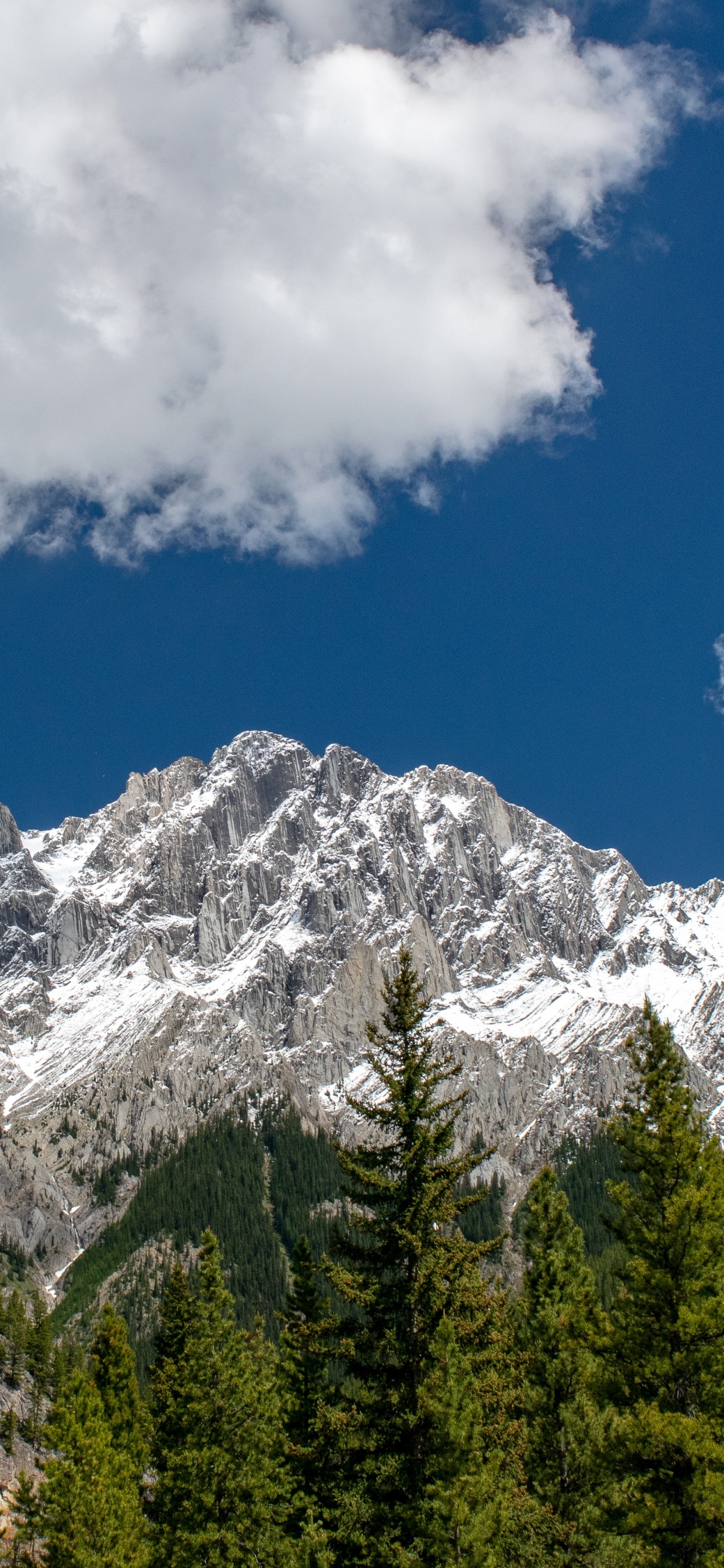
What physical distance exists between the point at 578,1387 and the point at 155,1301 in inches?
5798

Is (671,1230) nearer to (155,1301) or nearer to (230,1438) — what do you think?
(230,1438)

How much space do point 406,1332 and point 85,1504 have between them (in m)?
20.9

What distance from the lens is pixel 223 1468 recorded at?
2873 cm

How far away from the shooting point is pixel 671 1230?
21.1 metres

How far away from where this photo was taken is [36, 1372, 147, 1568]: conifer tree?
33469 mm

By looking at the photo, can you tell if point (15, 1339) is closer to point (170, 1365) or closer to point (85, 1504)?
point (170, 1365)

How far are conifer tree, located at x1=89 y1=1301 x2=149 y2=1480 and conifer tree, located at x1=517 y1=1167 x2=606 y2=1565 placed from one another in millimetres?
19460

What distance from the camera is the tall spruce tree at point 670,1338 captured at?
19594 mm

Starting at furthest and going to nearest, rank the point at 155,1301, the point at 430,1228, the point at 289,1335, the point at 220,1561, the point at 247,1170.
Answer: the point at 247,1170 < the point at 155,1301 < the point at 289,1335 < the point at 220,1561 < the point at 430,1228

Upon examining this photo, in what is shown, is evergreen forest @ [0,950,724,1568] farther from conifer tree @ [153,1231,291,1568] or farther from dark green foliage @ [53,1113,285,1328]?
dark green foliage @ [53,1113,285,1328]

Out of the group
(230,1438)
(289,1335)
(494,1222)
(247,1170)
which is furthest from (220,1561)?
(247,1170)

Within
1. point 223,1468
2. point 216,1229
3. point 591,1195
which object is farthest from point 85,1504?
point 591,1195

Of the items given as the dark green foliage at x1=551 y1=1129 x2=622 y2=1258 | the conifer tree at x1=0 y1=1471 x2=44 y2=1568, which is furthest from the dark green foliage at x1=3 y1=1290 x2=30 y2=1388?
the dark green foliage at x1=551 y1=1129 x2=622 y2=1258

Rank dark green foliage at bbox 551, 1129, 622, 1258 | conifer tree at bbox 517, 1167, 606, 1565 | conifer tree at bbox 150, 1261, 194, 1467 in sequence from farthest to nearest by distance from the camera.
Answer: dark green foliage at bbox 551, 1129, 622, 1258
conifer tree at bbox 150, 1261, 194, 1467
conifer tree at bbox 517, 1167, 606, 1565
